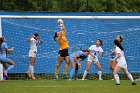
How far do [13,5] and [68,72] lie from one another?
369 inches

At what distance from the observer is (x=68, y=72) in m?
25.6

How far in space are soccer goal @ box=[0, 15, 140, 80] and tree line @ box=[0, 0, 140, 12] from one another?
276 inches

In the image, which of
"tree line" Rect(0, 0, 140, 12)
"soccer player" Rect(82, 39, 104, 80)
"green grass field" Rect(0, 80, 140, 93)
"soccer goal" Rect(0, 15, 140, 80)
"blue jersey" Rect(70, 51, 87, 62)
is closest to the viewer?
"green grass field" Rect(0, 80, 140, 93)

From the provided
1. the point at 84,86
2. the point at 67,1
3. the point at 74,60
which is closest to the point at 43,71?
the point at 74,60

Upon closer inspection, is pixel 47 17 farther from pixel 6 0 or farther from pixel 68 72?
pixel 6 0

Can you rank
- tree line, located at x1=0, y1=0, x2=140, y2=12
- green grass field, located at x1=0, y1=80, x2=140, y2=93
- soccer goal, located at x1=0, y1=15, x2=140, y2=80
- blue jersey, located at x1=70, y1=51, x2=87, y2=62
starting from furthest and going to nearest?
tree line, located at x1=0, y1=0, x2=140, y2=12, soccer goal, located at x1=0, y1=15, x2=140, y2=80, blue jersey, located at x1=70, y1=51, x2=87, y2=62, green grass field, located at x1=0, y1=80, x2=140, y2=93

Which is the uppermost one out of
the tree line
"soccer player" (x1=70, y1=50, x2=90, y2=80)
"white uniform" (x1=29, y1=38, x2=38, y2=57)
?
the tree line

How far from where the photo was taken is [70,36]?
2638cm

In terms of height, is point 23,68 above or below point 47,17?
below

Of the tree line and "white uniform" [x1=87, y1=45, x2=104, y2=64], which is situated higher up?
the tree line

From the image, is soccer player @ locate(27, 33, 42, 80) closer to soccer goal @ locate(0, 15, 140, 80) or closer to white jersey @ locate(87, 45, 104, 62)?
soccer goal @ locate(0, 15, 140, 80)

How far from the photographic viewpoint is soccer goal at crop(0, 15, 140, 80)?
1023 inches

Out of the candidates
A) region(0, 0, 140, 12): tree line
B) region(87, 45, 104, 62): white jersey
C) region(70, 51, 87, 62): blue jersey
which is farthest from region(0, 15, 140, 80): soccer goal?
region(0, 0, 140, 12): tree line

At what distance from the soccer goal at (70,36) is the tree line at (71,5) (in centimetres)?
701
